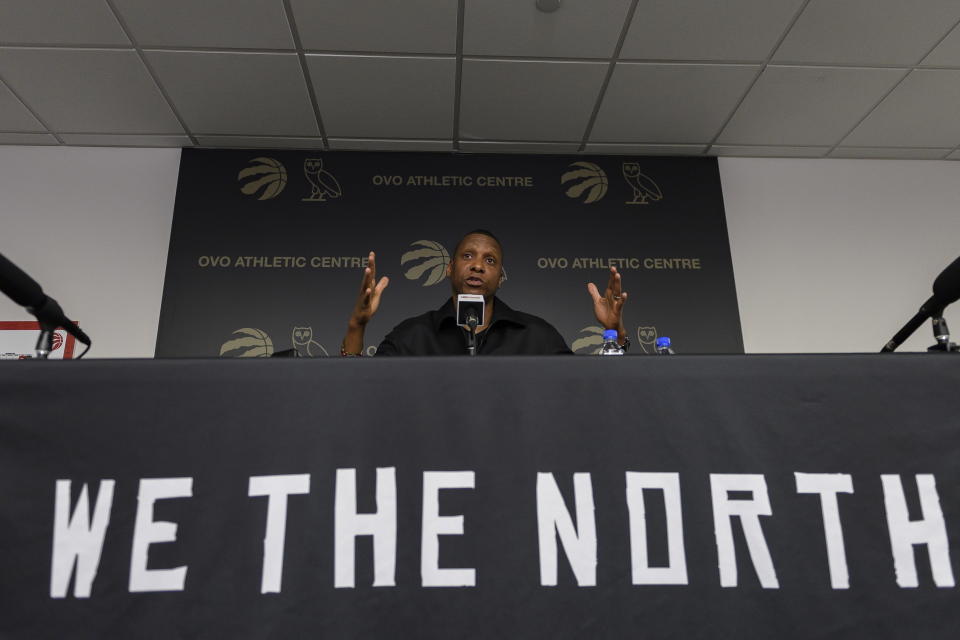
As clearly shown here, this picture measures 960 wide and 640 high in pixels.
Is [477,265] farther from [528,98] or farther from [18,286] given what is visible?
[18,286]

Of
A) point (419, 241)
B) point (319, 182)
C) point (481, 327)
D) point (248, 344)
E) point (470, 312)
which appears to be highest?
point (319, 182)

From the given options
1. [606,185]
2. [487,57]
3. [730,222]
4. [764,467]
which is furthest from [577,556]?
[730,222]

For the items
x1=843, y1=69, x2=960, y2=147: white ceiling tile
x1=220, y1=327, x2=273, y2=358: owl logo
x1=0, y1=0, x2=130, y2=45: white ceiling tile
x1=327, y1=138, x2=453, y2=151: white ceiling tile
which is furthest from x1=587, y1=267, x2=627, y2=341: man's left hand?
x1=0, y1=0, x2=130, y2=45: white ceiling tile

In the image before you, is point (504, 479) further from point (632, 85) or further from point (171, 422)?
point (632, 85)

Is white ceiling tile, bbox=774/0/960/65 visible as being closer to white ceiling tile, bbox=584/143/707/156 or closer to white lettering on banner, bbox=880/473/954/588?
white ceiling tile, bbox=584/143/707/156

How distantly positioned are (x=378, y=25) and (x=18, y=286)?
72.9 inches

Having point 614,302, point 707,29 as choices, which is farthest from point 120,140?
point 707,29

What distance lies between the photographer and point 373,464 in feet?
2.17

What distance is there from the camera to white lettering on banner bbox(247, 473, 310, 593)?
2.03 ft

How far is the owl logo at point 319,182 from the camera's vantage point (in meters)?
2.83

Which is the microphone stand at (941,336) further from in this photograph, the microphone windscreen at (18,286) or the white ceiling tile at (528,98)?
the white ceiling tile at (528,98)

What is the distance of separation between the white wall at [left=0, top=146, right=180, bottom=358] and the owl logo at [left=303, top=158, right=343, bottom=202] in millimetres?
692

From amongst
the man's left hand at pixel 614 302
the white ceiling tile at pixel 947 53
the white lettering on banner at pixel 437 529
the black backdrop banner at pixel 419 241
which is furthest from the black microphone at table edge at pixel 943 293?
the white ceiling tile at pixel 947 53

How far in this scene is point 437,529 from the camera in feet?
2.12
